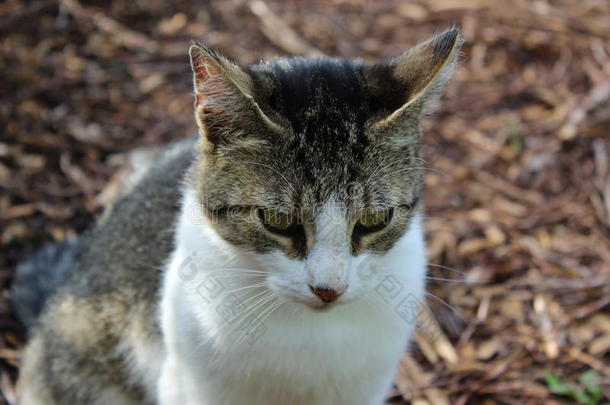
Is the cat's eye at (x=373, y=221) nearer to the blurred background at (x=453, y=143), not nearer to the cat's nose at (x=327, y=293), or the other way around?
the cat's nose at (x=327, y=293)

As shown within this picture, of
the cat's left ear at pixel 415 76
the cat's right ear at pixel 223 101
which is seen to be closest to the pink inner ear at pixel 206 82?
the cat's right ear at pixel 223 101

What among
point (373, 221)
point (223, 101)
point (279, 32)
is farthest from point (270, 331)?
point (279, 32)

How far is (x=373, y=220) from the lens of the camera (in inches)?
78.5

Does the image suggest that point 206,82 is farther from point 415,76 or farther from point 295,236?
point 415,76

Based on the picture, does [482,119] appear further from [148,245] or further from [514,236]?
[148,245]

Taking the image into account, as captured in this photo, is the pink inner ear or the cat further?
the cat

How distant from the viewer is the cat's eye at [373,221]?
1.98 m

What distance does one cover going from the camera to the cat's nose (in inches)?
72.2

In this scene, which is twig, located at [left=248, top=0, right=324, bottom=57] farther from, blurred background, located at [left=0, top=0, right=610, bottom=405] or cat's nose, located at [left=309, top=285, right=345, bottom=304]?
cat's nose, located at [left=309, top=285, right=345, bottom=304]

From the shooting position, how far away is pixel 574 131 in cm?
Result: 392

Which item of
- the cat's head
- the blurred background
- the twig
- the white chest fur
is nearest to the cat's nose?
the cat's head

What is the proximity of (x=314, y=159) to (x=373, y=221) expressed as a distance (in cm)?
26

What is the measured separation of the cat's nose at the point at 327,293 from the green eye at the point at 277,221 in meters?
0.19

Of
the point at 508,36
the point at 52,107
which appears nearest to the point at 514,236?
the point at 508,36
